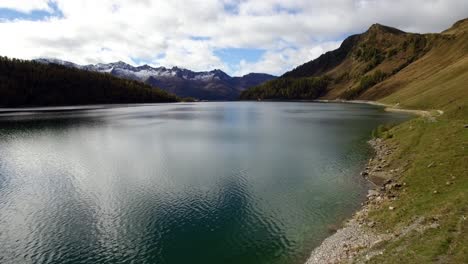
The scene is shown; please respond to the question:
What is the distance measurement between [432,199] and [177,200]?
30.4 metres

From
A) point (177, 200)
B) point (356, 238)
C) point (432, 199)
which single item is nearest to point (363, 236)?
point (356, 238)

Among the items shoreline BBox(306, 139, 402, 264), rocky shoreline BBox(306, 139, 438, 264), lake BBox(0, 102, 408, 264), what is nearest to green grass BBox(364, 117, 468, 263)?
rocky shoreline BBox(306, 139, 438, 264)

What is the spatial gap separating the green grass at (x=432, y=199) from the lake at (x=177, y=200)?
6.54m

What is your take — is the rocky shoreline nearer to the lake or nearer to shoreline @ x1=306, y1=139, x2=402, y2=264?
shoreline @ x1=306, y1=139, x2=402, y2=264

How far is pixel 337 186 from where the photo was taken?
48.6m

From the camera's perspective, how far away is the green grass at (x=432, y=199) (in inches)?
873

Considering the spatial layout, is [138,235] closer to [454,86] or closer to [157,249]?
[157,249]

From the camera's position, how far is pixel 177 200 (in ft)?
145

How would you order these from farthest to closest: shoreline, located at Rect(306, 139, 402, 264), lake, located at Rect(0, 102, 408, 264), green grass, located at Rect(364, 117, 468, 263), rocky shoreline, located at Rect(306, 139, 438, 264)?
lake, located at Rect(0, 102, 408, 264) < shoreline, located at Rect(306, 139, 402, 264) < rocky shoreline, located at Rect(306, 139, 438, 264) < green grass, located at Rect(364, 117, 468, 263)

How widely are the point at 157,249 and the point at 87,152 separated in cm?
5683

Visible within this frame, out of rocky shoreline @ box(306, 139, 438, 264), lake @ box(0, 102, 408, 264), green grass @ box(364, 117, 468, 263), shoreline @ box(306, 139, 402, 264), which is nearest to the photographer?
green grass @ box(364, 117, 468, 263)

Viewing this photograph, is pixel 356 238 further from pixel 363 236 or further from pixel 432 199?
pixel 432 199

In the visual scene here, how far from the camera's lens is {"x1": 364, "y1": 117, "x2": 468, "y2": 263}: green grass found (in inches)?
873

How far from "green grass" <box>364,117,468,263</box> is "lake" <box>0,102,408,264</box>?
21.5 feet
